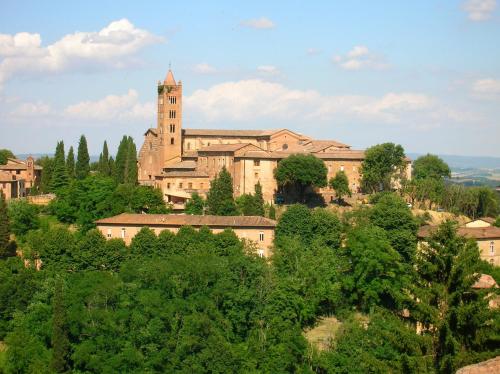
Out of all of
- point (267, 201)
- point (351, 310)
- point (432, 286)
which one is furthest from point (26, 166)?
point (432, 286)

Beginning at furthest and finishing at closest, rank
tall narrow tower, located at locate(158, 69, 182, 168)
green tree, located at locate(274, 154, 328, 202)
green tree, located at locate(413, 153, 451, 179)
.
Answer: green tree, located at locate(413, 153, 451, 179) → tall narrow tower, located at locate(158, 69, 182, 168) → green tree, located at locate(274, 154, 328, 202)

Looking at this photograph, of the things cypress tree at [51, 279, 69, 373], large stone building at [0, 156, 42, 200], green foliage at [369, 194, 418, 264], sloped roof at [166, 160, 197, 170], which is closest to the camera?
cypress tree at [51, 279, 69, 373]

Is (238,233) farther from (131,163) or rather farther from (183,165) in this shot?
(131,163)

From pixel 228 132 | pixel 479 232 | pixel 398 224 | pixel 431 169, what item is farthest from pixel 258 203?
pixel 431 169

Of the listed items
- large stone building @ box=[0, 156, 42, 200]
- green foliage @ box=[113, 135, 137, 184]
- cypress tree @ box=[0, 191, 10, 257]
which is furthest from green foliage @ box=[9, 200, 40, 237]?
green foliage @ box=[113, 135, 137, 184]

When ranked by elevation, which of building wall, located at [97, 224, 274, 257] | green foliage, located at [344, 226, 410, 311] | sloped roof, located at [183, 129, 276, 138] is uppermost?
sloped roof, located at [183, 129, 276, 138]

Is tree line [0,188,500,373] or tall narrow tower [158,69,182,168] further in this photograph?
tall narrow tower [158,69,182,168]

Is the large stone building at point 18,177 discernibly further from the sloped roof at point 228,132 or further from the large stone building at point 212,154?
the sloped roof at point 228,132

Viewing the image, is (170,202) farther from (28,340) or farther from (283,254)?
(28,340)

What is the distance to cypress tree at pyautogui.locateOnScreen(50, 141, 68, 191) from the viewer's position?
2451 inches

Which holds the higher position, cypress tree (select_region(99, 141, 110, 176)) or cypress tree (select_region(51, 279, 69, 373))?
cypress tree (select_region(99, 141, 110, 176))

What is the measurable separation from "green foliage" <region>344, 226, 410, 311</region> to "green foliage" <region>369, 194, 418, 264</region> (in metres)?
2.35

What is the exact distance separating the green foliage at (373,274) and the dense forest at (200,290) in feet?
0.28

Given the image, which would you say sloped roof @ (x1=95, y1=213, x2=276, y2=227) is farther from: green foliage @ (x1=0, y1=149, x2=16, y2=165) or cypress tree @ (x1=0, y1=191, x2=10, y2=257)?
green foliage @ (x1=0, y1=149, x2=16, y2=165)
